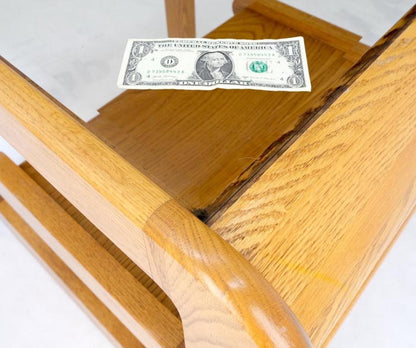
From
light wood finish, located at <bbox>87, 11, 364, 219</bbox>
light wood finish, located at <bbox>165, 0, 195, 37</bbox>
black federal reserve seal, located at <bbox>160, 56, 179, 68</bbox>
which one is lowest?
light wood finish, located at <bbox>87, 11, 364, 219</bbox>

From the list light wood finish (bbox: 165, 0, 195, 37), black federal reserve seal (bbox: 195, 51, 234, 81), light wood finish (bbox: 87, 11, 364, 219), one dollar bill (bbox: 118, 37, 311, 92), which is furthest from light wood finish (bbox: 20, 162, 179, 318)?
light wood finish (bbox: 165, 0, 195, 37)

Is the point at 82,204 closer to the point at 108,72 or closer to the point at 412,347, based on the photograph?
the point at 412,347

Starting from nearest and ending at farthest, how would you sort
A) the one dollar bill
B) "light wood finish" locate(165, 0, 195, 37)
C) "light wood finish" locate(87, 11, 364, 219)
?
"light wood finish" locate(87, 11, 364, 219) → the one dollar bill → "light wood finish" locate(165, 0, 195, 37)

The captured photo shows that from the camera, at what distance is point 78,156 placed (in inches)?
15.4

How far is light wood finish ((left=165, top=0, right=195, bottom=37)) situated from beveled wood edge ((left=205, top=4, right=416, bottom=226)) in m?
0.58

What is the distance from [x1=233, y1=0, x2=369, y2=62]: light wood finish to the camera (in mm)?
990

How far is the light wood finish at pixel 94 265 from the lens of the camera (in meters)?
0.64

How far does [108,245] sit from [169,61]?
1.27ft

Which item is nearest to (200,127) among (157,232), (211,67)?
(211,67)

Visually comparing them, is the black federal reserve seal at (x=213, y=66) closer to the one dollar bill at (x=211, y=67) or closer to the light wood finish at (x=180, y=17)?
the one dollar bill at (x=211, y=67)

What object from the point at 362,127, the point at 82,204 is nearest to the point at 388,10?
the point at 362,127

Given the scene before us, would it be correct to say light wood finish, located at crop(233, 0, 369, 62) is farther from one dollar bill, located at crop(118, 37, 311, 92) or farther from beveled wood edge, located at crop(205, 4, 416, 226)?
beveled wood edge, located at crop(205, 4, 416, 226)

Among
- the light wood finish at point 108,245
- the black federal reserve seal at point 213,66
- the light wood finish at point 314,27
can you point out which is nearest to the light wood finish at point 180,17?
the light wood finish at point 314,27

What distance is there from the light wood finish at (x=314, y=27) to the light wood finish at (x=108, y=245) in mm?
626
